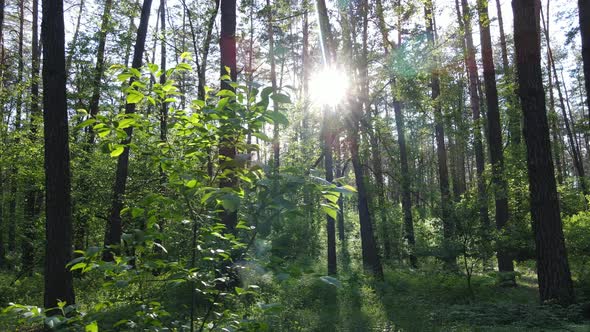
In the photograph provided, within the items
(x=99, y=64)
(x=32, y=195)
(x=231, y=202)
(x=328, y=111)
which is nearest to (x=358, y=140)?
(x=328, y=111)

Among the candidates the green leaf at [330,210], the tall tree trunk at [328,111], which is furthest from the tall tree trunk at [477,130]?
the green leaf at [330,210]

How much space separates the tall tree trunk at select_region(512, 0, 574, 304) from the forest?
29 mm

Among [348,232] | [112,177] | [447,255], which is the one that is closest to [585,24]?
[447,255]

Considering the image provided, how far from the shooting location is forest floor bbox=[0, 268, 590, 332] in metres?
6.11

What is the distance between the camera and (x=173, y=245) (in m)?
6.64

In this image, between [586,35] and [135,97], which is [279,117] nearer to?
[135,97]

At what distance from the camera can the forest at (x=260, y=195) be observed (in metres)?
2.04

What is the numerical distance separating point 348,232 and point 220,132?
2947 centimetres

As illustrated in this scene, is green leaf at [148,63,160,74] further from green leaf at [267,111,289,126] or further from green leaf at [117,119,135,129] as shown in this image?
green leaf at [267,111,289,126]

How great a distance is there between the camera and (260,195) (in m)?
1.88

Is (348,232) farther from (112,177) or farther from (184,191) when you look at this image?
(184,191)

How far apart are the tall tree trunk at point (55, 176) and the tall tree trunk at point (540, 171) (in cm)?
738

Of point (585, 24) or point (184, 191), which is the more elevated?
point (585, 24)

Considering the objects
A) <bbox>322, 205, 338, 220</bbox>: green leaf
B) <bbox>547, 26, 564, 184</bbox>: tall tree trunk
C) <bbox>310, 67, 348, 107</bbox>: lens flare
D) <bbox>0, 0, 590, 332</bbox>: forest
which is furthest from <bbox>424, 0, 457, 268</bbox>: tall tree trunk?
<bbox>322, 205, 338, 220</bbox>: green leaf
